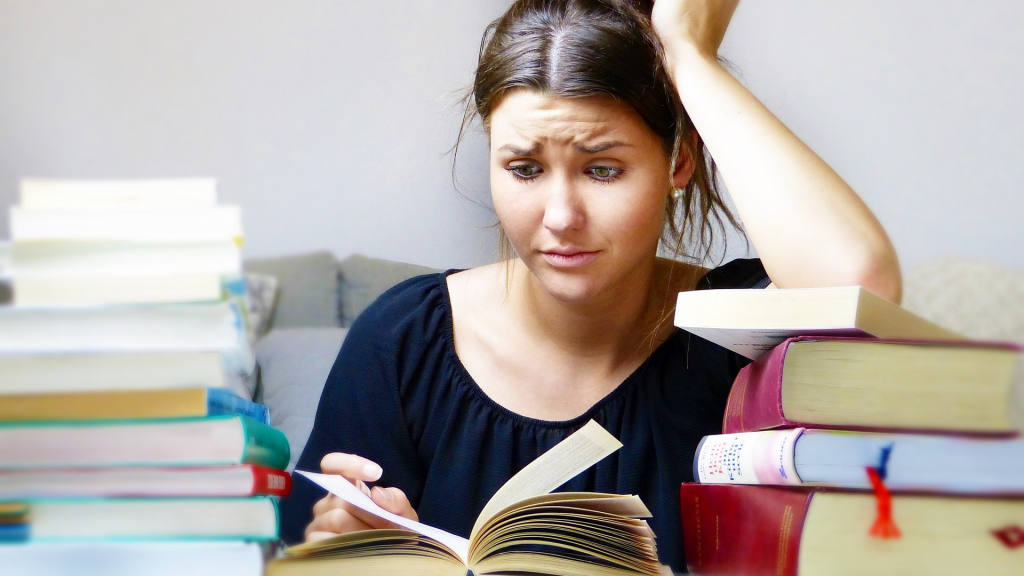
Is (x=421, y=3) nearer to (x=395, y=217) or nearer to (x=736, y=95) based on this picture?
(x=395, y=217)

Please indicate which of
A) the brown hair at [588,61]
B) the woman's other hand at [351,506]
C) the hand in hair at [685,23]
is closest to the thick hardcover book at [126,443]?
the woman's other hand at [351,506]

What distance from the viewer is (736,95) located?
91 cm

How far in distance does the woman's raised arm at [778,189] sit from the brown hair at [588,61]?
0.04m

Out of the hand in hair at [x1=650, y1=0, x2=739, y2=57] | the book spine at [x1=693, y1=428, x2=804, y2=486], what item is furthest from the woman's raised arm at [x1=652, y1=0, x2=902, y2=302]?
the book spine at [x1=693, y1=428, x2=804, y2=486]

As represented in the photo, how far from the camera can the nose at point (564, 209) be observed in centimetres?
91

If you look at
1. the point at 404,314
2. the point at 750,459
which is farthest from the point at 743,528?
the point at 404,314

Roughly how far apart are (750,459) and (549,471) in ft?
0.62

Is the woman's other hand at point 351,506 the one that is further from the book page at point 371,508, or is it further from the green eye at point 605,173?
the green eye at point 605,173

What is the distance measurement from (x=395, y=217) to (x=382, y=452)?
340 millimetres

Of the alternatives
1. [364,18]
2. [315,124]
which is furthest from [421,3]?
[315,124]

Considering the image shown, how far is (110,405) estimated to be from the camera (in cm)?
51

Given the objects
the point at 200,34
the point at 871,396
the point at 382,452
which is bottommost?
the point at 382,452

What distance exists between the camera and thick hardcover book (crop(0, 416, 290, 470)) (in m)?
0.51

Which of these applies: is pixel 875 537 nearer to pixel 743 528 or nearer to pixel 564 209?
pixel 743 528
